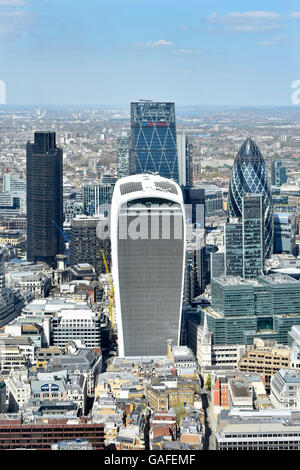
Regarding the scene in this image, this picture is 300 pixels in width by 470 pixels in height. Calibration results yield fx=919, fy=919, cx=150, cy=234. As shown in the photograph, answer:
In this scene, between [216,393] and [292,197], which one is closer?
[216,393]

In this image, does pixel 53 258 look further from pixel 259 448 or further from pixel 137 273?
pixel 259 448

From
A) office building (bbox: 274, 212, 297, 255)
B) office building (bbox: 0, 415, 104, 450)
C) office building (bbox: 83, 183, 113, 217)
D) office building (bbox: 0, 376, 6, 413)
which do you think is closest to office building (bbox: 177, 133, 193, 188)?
office building (bbox: 83, 183, 113, 217)

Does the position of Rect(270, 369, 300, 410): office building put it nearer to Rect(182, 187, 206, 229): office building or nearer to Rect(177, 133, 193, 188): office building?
Rect(182, 187, 206, 229): office building

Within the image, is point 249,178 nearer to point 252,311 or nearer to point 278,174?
point 278,174

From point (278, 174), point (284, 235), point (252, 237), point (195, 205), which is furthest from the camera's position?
point (278, 174)

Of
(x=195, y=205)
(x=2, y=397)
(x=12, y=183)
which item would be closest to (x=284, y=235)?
(x=195, y=205)

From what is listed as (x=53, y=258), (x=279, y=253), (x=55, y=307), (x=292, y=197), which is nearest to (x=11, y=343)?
(x=55, y=307)

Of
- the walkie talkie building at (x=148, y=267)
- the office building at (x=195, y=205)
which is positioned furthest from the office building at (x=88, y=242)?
the walkie talkie building at (x=148, y=267)
